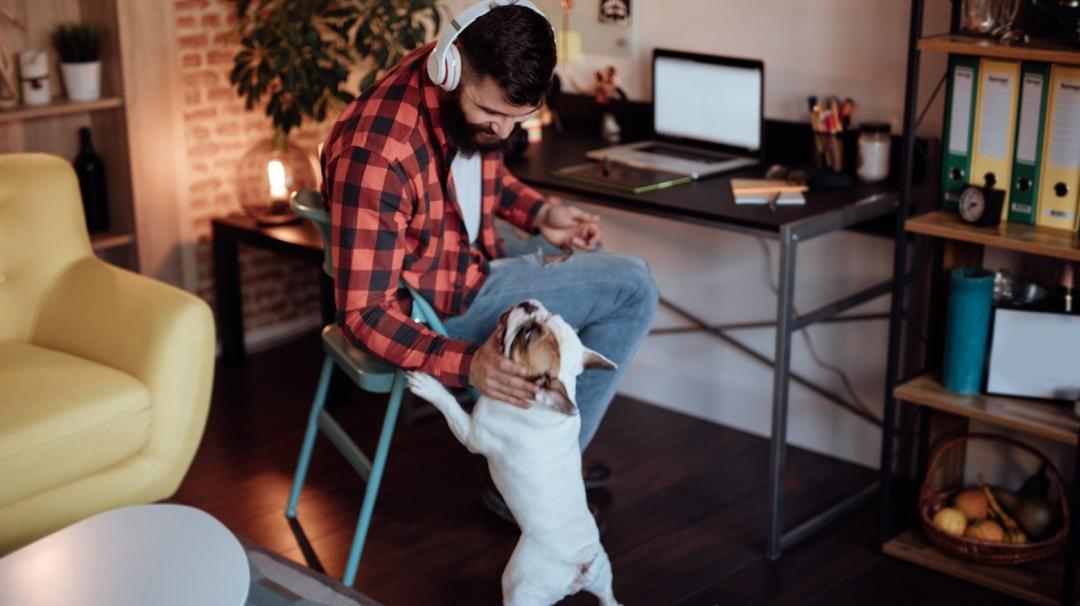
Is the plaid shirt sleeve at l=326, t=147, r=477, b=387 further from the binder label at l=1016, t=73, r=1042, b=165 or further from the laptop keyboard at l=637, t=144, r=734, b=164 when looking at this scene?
the binder label at l=1016, t=73, r=1042, b=165

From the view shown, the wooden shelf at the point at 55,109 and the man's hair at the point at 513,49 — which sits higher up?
the man's hair at the point at 513,49

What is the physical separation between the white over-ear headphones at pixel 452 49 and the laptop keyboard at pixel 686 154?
3.72 feet

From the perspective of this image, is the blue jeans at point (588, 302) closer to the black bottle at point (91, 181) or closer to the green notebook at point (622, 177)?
the green notebook at point (622, 177)

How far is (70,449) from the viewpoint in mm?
2807

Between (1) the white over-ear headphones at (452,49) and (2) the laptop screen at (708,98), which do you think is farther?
(2) the laptop screen at (708,98)

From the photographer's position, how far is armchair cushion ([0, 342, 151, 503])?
2734mm

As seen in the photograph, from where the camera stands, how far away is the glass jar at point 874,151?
314 centimetres

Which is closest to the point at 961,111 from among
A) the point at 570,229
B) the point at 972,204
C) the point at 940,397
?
the point at 972,204

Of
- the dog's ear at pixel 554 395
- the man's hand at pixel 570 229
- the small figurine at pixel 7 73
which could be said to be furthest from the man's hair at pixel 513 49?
the small figurine at pixel 7 73

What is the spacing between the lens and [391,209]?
2.47 metres

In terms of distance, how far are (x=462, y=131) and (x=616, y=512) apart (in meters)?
1.17

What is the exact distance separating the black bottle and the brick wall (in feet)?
0.88

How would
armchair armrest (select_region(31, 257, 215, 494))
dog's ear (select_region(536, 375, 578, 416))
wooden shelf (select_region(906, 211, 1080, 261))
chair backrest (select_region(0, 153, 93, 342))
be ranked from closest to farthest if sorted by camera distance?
dog's ear (select_region(536, 375, 578, 416)) → wooden shelf (select_region(906, 211, 1080, 261)) → armchair armrest (select_region(31, 257, 215, 494)) → chair backrest (select_region(0, 153, 93, 342))

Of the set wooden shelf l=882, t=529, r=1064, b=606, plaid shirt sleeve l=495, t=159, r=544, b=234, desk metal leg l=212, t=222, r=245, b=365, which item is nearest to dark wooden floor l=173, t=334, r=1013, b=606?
wooden shelf l=882, t=529, r=1064, b=606
